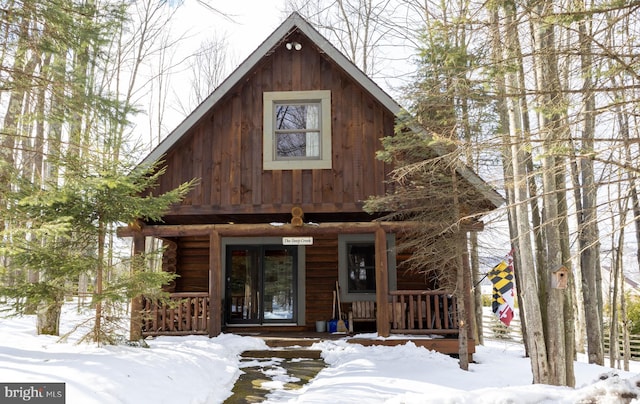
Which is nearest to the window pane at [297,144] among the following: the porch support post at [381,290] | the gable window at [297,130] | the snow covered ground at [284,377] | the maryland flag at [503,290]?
the gable window at [297,130]

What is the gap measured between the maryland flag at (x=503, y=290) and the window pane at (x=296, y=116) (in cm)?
644

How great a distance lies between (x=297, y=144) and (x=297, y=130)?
0.33 metres

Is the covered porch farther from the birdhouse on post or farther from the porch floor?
the birdhouse on post

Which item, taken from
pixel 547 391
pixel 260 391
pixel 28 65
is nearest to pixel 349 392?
pixel 260 391

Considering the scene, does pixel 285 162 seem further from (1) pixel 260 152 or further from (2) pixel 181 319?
(2) pixel 181 319

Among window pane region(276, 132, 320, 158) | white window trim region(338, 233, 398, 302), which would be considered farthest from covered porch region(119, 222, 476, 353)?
white window trim region(338, 233, 398, 302)

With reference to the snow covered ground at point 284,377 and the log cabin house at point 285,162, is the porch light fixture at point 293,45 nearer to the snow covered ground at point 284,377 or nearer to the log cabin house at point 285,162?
the log cabin house at point 285,162

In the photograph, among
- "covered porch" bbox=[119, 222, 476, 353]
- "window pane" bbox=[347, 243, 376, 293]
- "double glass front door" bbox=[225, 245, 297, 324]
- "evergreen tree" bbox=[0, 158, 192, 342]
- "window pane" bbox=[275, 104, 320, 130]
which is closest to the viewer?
"evergreen tree" bbox=[0, 158, 192, 342]

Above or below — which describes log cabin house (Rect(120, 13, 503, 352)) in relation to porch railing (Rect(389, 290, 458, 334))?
above

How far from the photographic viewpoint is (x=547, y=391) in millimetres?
4375

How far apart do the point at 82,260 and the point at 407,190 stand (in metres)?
5.83

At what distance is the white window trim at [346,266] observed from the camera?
1341cm

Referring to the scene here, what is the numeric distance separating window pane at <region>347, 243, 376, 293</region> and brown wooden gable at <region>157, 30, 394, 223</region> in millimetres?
2530

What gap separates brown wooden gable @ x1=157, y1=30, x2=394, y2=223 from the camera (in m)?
11.1
